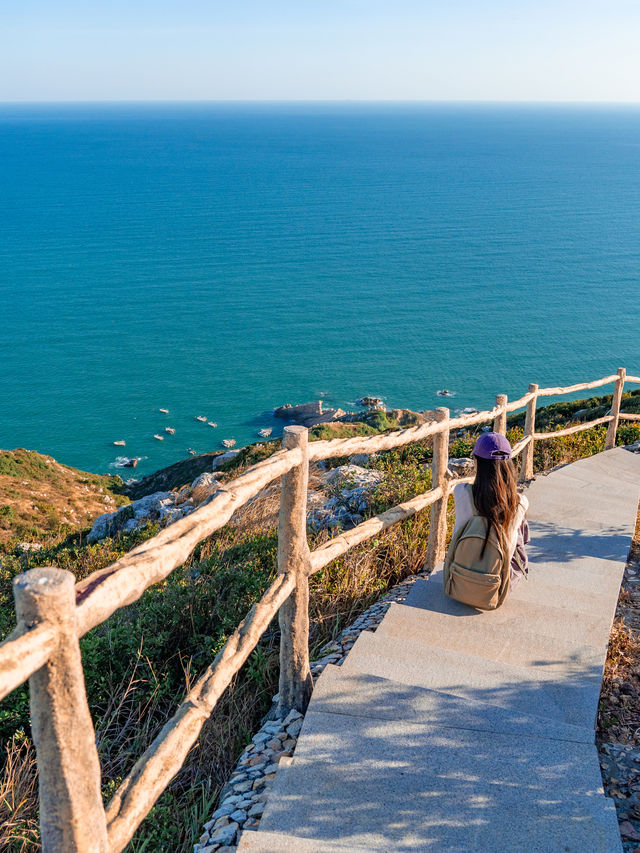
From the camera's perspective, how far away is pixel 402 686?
3498 millimetres

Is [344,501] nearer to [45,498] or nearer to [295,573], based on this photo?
[295,573]

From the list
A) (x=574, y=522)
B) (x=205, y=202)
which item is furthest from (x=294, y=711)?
(x=205, y=202)

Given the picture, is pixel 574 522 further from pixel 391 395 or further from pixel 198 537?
pixel 391 395

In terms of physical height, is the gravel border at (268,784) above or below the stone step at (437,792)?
below

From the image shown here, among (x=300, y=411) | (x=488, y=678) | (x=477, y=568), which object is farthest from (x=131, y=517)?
(x=300, y=411)

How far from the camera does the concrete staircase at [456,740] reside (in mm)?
2662

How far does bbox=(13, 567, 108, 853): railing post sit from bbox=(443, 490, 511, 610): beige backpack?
2944 millimetres

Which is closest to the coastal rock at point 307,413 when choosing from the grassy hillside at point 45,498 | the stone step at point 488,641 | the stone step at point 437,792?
the grassy hillside at point 45,498

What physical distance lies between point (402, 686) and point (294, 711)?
60 centimetres

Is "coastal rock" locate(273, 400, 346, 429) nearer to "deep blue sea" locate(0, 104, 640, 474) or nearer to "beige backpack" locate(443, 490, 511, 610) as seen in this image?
"deep blue sea" locate(0, 104, 640, 474)

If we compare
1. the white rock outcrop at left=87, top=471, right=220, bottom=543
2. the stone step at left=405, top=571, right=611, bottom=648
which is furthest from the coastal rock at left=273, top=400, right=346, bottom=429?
the stone step at left=405, top=571, right=611, bottom=648

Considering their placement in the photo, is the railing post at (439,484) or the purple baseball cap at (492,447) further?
the railing post at (439,484)

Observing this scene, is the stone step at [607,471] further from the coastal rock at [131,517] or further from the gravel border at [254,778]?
the coastal rock at [131,517]

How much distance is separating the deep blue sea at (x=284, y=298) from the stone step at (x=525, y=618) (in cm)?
3617
